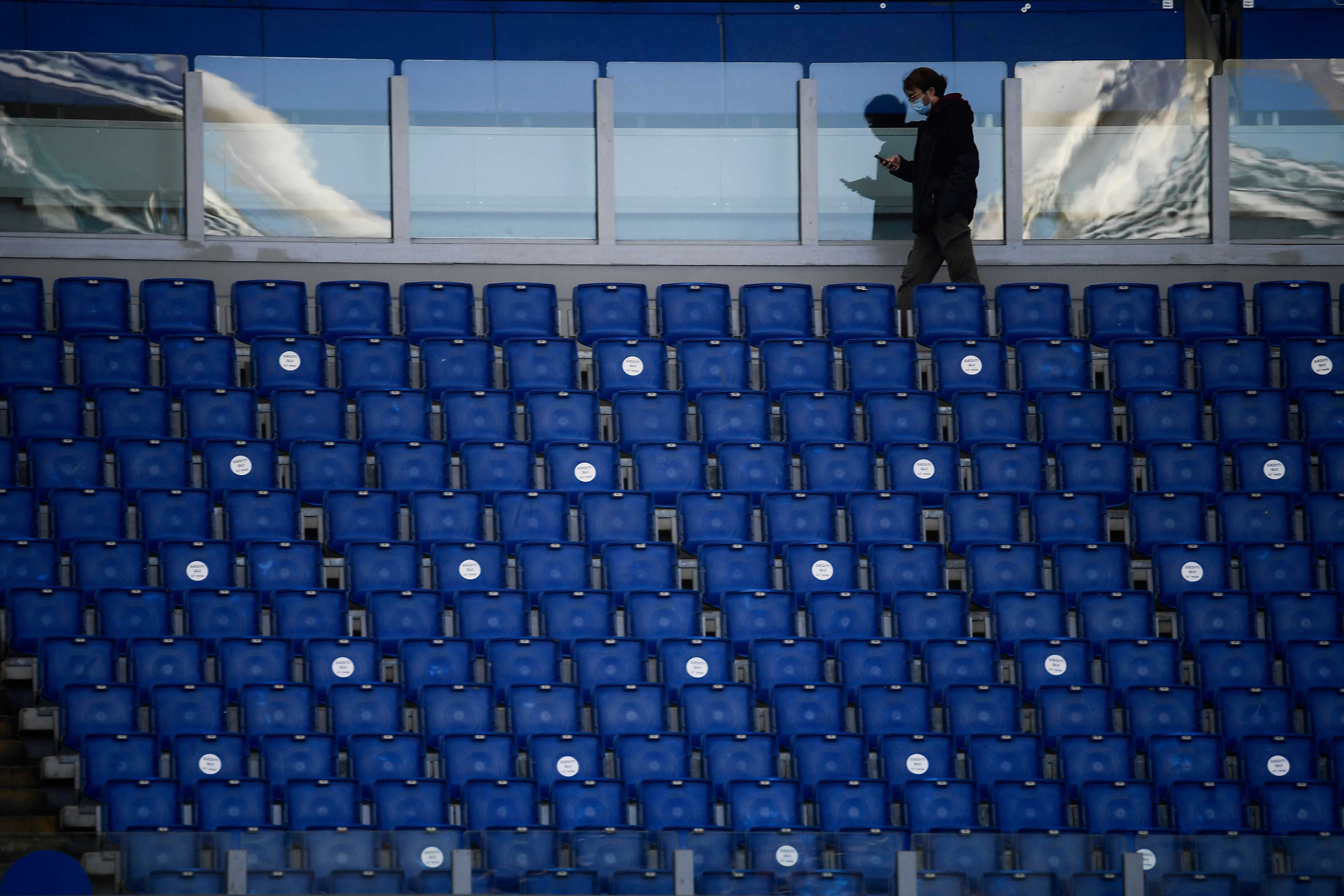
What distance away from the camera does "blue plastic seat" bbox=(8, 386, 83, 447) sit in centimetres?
969

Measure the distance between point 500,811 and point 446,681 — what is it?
80 centimetres

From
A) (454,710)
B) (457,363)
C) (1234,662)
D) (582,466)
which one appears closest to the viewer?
(454,710)

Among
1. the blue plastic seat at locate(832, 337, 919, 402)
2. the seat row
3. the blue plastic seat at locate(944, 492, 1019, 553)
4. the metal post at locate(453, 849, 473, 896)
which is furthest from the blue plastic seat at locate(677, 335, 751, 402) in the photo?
the metal post at locate(453, 849, 473, 896)

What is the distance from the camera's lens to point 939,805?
319 inches

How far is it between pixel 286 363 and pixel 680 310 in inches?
84.1

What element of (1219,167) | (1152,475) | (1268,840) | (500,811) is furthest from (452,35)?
(1268,840)

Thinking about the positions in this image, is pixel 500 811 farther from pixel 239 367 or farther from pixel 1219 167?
pixel 1219 167

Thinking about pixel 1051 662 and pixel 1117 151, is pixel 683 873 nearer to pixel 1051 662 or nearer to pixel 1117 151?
pixel 1051 662

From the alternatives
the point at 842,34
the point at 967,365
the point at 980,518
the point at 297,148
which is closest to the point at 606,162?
the point at 297,148

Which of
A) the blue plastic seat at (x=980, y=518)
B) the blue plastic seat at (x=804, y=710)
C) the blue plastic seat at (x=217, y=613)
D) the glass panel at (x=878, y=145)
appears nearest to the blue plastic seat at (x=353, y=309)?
the blue plastic seat at (x=217, y=613)

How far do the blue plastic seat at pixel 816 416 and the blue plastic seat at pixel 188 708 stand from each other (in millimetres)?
3220

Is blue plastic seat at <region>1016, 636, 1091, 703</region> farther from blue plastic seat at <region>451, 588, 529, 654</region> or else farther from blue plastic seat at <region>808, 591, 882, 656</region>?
blue plastic seat at <region>451, 588, 529, 654</region>

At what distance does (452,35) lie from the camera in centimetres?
1370

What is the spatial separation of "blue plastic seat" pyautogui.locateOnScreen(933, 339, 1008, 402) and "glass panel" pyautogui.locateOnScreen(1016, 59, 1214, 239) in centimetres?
153
